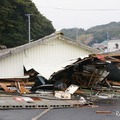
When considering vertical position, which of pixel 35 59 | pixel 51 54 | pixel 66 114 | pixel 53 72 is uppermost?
pixel 51 54

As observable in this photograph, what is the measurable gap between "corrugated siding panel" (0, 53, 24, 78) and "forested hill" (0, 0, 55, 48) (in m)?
29.1

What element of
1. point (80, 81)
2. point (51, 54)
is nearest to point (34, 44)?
point (51, 54)

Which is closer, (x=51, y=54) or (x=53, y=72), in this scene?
(x=53, y=72)

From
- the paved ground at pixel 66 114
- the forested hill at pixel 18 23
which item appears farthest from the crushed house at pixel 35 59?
the forested hill at pixel 18 23

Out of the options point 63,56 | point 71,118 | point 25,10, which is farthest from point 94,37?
point 71,118

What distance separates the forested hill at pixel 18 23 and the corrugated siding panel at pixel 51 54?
2786cm

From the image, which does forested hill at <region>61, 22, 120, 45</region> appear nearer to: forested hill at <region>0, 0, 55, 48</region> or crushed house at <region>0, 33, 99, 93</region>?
forested hill at <region>0, 0, 55, 48</region>

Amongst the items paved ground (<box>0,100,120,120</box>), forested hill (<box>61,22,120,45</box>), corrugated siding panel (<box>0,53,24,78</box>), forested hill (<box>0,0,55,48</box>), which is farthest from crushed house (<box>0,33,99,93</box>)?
forested hill (<box>61,22,120,45</box>)

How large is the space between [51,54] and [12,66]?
2927 millimetres

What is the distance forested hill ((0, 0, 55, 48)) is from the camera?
173ft

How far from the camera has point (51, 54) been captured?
23.5 meters

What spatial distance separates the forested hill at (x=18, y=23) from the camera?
173ft

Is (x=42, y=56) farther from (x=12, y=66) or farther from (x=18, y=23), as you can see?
(x=18, y=23)

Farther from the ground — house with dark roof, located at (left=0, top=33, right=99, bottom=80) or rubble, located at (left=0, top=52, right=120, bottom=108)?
house with dark roof, located at (left=0, top=33, right=99, bottom=80)
